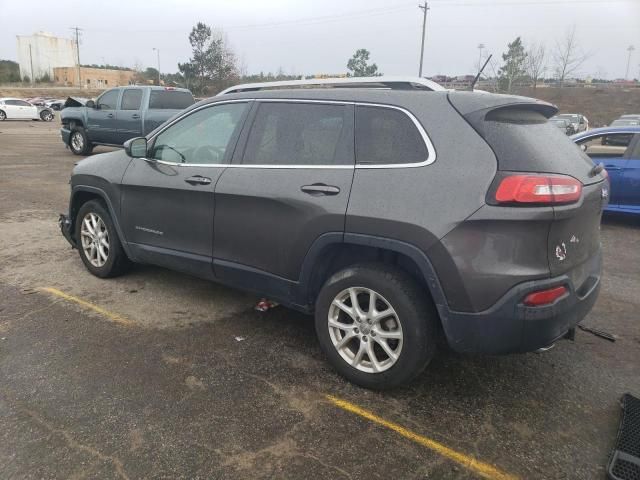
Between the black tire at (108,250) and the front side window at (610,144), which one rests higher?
the front side window at (610,144)

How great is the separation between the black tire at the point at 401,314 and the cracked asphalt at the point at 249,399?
13 cm

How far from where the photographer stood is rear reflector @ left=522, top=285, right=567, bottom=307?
2605 mm

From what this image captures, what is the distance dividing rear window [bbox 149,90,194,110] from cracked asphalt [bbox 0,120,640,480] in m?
9.87

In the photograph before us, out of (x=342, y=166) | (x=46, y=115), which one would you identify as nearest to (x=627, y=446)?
(x=342, y=166)

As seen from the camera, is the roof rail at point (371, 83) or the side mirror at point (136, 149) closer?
the roof rail at point (371, 83)

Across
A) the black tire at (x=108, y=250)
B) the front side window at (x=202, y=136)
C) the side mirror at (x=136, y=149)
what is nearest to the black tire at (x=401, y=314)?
the front side window at (x=202, y=136)

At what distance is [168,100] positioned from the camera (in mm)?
13680

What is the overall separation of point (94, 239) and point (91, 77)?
347ft

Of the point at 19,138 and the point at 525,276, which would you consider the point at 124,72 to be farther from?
the point at 525,276

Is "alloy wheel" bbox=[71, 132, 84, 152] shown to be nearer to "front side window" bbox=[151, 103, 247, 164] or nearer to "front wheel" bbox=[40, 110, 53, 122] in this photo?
"front side window" bbox=[151, 103, 247, 164]

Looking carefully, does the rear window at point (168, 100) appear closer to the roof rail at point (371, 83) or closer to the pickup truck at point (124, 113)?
the pickup truck at point (124, 113)

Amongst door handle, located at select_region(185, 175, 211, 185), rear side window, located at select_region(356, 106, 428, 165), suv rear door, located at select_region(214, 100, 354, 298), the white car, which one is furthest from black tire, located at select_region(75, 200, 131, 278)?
the white car

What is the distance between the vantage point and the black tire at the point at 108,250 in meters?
4.70

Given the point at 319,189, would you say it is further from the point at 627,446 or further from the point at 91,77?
the point at 91,77
